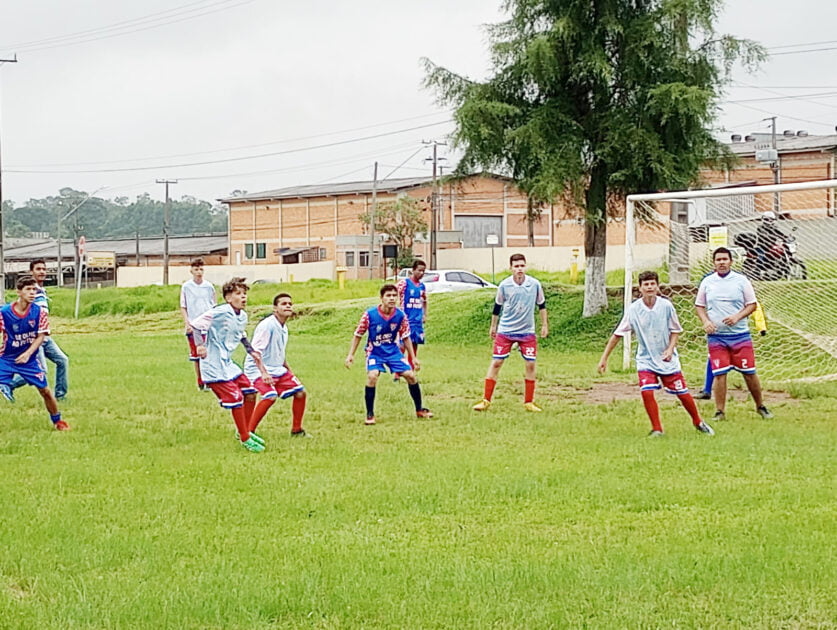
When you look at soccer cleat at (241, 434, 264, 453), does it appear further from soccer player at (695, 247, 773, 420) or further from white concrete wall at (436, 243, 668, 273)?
white concrete wall at (436, 243, 668, 273)

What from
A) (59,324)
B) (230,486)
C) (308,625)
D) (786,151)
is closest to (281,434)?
(230,486)

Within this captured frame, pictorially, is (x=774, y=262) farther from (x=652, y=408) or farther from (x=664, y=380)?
(x=652, y=408)

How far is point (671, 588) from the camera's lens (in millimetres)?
6203

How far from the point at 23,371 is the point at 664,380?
705 centimetres

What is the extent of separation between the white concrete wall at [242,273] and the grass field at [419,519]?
5481 centimetres

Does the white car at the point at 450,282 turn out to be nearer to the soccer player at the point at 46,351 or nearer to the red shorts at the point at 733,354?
the soccer player at the point at 46,351

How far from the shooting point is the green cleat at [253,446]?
442 inches

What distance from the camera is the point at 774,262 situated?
21.9m

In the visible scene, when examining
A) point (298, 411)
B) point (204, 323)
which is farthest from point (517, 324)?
point (204, 323)

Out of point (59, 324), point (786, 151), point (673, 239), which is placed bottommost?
point (59, 324)

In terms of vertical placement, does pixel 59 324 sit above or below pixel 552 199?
below

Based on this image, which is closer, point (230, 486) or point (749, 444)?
point (230, 486)

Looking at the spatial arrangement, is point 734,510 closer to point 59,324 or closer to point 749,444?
point 749,444

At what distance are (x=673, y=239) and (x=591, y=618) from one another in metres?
19.1
